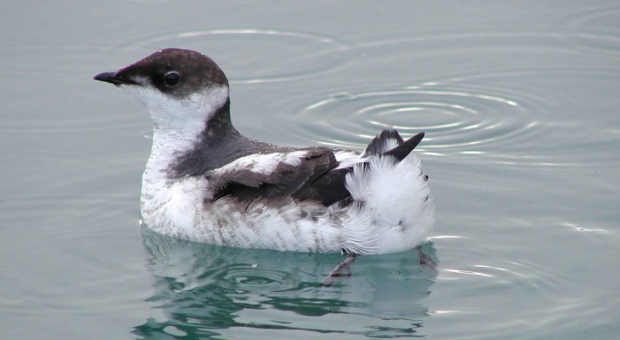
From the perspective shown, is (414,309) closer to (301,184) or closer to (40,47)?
(301,184)

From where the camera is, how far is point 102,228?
7488 mm

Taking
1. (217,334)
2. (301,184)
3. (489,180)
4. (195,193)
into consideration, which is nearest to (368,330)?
(217,334)

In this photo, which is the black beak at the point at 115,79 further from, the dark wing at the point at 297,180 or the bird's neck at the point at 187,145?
the dark wing at the point at 297,180

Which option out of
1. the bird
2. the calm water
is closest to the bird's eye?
the bird

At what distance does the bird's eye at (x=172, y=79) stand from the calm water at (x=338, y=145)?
1146 millimetres

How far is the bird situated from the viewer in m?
6.76

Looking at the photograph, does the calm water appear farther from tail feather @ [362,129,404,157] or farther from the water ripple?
tail feather @ [362,129,404,157]

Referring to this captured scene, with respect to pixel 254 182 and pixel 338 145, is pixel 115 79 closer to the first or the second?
pixel 254 182

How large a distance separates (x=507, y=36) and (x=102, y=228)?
5.59m

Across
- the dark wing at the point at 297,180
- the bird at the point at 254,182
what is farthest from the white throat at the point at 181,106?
the dark wing at the point at 297,180

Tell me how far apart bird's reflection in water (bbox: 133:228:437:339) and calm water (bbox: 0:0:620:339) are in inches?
0.7

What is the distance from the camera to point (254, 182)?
693 centimetres

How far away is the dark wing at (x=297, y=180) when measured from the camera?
6793 mm

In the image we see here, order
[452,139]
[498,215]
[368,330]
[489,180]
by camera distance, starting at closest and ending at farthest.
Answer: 1. [368,330]
2. [498,215]
3. [489,180]
4. [452,139]
